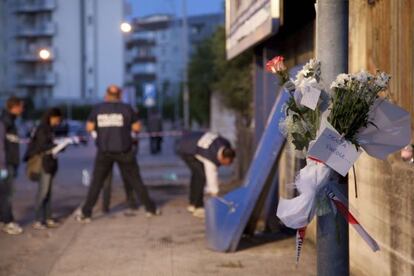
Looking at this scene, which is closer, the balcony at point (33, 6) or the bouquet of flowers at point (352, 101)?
the bouquet of flowers at point (352, 101)

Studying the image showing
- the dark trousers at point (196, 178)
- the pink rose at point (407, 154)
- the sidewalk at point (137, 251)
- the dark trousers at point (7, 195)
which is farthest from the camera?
the dark trousers at point (196, 178)

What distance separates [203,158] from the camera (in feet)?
34.4

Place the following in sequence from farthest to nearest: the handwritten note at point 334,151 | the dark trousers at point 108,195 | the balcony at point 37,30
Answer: the balcony at point 37,30, the dark trousers at point 108,195, the handwritten note at point 334,151

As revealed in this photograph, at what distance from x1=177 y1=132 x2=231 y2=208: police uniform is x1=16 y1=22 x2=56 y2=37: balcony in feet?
227

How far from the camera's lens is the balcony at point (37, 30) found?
77562 mm

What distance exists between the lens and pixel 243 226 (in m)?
8.03

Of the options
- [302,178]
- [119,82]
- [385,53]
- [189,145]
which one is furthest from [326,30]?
[119,82]

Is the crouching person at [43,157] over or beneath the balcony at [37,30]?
beneath

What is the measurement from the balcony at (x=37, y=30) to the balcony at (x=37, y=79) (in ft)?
13.9

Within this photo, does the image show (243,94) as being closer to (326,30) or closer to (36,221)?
(36,221)


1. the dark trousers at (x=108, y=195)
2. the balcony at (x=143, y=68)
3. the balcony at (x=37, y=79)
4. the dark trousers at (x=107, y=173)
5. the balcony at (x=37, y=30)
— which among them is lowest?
the dark trousers at (x=108, y=195)

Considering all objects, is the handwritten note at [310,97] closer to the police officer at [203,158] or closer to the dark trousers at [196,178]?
the police officer at [203,158]

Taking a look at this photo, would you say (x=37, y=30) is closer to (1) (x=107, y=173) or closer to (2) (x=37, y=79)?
(2) (x=37, y=79)

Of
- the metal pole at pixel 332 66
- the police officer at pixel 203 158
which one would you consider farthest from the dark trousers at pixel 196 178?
the metal pole at pixel 332 66
